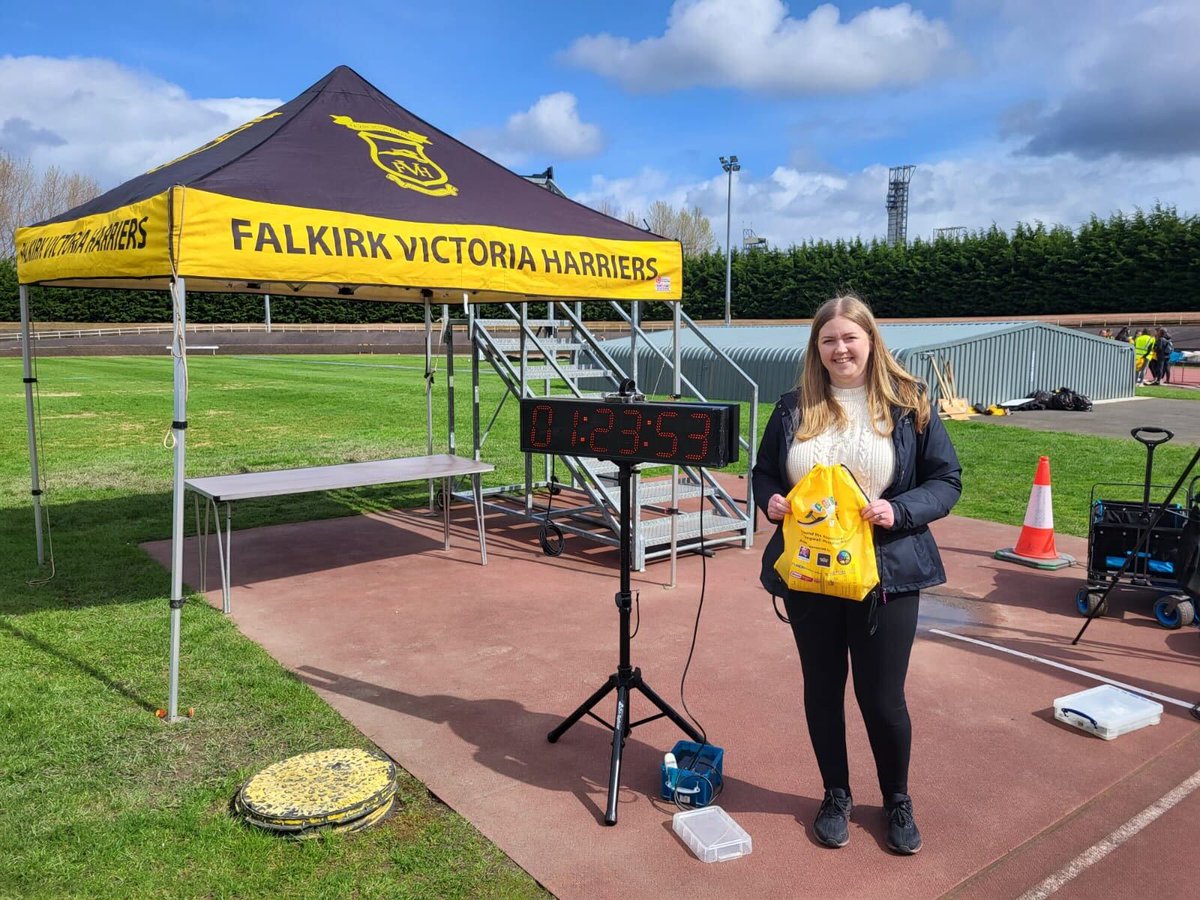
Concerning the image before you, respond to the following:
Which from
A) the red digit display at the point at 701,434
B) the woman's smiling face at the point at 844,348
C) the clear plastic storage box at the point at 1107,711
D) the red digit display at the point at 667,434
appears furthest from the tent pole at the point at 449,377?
the woman's smiling face at the point at 844,348

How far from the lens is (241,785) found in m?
3.92

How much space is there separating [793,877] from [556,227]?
4429 millimetres

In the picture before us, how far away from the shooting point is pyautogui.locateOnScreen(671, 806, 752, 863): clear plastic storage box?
3414mm

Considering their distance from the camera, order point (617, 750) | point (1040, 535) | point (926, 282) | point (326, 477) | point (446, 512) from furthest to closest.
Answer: point (926, 282) → point (446, 512) → point (1040, 535) → point (326, 477) → point (617, 750)

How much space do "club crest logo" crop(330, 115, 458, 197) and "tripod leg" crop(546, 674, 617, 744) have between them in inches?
133

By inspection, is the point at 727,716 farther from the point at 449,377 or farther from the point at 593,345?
the point at 449,377

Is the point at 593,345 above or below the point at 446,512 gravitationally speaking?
above

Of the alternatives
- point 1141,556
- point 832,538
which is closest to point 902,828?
point 832,538

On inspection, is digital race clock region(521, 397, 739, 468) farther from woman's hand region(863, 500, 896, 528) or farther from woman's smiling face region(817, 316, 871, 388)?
woman's hand region(863, 500, 896, 528)

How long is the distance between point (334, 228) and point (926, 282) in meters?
51.7

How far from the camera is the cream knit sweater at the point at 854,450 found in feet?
10.6

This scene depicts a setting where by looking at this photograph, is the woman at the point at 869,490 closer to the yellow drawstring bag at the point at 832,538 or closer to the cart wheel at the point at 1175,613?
the yellow drawstring bag at the point at 832,538

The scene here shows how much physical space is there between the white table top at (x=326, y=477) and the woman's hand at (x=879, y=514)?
15.2 ft

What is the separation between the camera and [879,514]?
9.96ft
